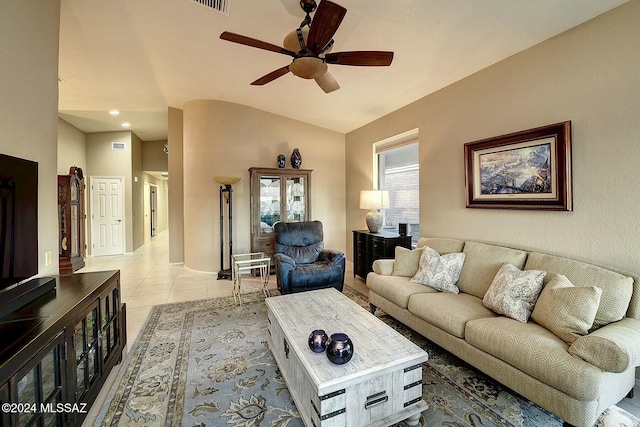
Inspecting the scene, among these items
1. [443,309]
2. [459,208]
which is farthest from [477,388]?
[459,208]

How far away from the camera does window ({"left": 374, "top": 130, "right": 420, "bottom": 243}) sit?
4.12 meters

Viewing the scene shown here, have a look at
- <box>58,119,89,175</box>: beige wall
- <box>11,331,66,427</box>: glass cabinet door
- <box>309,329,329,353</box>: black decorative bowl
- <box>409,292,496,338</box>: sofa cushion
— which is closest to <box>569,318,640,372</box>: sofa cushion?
<box>409,292,496,338</box>: sofa cushion

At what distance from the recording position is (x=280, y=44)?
301 cm

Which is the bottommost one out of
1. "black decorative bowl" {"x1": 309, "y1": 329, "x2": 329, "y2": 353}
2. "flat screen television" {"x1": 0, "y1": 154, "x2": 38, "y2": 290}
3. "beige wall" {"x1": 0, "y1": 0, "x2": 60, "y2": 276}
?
"black decorative bowl" {"x1": 309, "y1": 329, "x2": 329, "y2": 353}

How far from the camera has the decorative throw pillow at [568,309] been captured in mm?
1672

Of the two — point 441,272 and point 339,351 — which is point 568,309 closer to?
point 441,272

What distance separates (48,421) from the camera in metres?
1.30

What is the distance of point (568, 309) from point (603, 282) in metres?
0.40

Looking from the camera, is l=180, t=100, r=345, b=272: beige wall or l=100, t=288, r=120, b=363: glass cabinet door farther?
l=180, t=100, r=345, b=272: beige wall

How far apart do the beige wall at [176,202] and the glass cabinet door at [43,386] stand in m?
4.82

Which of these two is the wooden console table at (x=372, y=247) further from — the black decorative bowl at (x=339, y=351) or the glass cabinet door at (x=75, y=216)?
the glass cabinet door at (x=75, y=216)

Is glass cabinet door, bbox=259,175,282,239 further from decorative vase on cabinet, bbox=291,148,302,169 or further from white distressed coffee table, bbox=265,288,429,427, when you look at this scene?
white distressed coffee table, bbox=265,288,429,427

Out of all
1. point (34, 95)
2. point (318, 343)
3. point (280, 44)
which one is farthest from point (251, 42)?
point (318, 343)

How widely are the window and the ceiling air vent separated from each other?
2.70m
